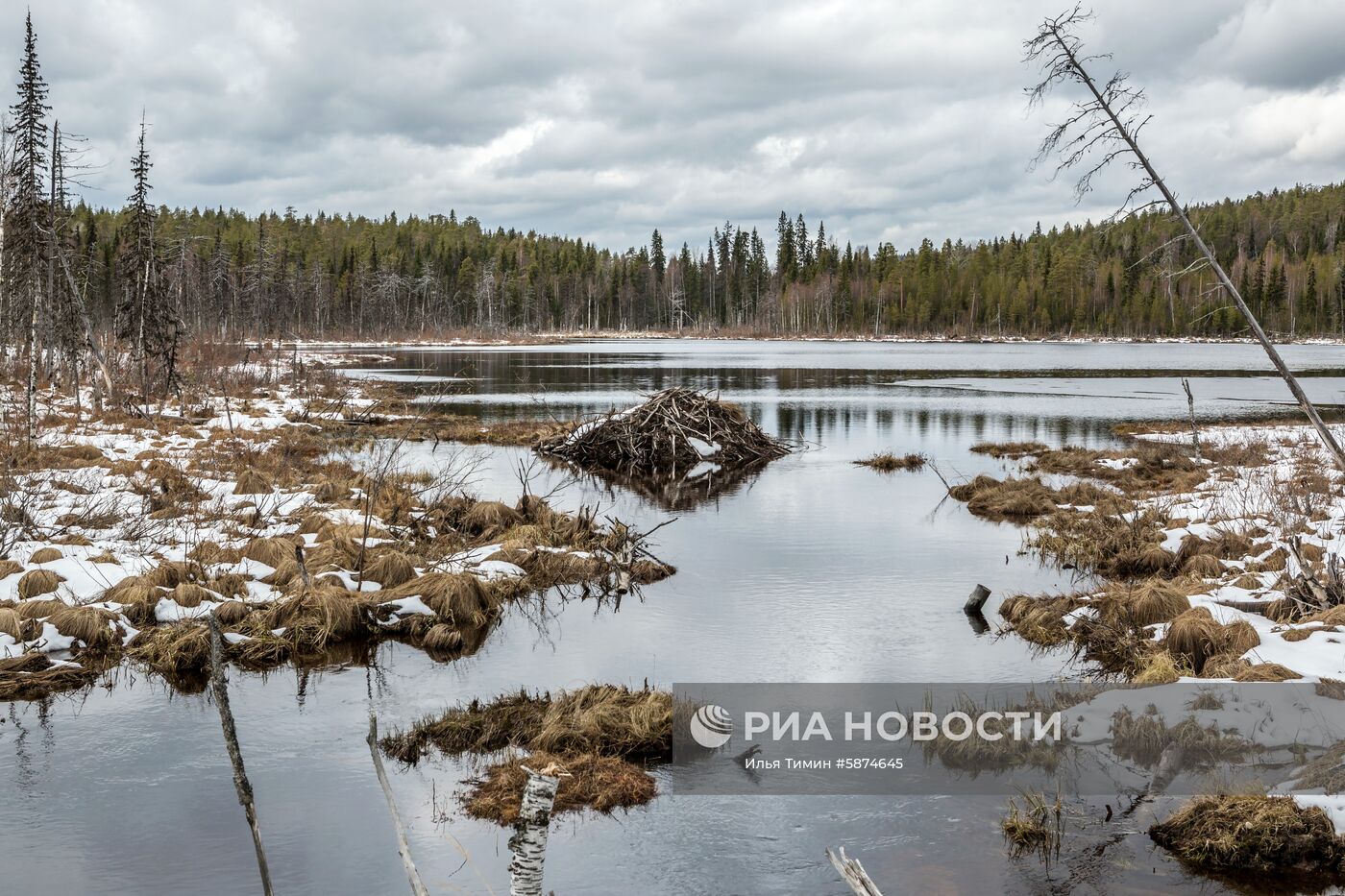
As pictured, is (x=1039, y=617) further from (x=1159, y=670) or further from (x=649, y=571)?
(x=649, y=571)

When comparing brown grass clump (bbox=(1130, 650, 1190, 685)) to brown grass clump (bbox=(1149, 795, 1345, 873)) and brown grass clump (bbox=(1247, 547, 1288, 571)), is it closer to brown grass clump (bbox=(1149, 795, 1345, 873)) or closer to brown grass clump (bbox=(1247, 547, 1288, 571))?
brown grass clump (bbox=(1149, 795, 1345, 873))

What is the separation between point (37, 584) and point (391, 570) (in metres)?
4.33

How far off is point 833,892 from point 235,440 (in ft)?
74.5

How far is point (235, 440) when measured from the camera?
83.7 feet

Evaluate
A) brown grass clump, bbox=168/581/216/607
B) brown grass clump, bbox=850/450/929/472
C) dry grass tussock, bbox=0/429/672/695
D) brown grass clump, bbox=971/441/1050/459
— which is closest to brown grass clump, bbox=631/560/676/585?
dry grass tussock, bbox=0/429/672/695

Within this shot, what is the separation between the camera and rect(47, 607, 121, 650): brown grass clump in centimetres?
1168

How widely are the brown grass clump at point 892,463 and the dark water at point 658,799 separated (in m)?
4.24

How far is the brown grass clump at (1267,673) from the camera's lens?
30.0 feet

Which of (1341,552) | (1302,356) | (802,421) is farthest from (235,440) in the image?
(1302,356)

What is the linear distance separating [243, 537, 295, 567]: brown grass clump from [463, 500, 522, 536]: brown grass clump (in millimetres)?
3935

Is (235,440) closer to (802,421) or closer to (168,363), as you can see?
(168,363)

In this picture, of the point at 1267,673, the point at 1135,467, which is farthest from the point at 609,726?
the point at 1135,467
